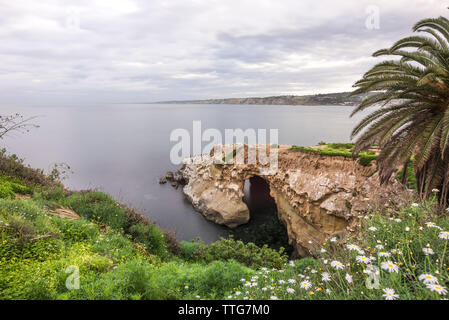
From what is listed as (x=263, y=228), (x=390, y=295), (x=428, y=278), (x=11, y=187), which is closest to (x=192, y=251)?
(x=11, y=187)

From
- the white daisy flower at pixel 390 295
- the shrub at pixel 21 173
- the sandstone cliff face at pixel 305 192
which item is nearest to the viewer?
the white daisy flower at pixel 390 295

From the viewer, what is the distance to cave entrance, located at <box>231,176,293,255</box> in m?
24.6

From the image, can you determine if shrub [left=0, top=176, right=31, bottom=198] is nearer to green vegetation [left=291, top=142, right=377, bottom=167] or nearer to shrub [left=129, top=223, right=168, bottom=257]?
shrub [left=129, top=223, right=168, bottom=257]

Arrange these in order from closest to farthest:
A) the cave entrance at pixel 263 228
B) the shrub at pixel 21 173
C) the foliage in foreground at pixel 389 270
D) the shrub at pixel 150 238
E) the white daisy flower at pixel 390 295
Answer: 1. the white daisy flower at pixel 390 295
2. the foliage in foreground at pixel 389 270
3. the shrub at pixel 150 238
4. the shrub at pixel 21 173
5. the cave entrance at pixel 263 228

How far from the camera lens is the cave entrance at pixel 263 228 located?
80.7 feet

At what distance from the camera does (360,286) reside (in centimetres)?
350

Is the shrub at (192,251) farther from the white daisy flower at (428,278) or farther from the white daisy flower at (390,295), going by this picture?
the white daisy flower at (428,278)

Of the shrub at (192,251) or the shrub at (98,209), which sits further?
the shrub at (192,251)

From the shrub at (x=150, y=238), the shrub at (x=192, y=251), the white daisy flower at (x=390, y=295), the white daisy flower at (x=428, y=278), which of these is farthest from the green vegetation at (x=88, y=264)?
the white daisy flower at (x=428, y=278)

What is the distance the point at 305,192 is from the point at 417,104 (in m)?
11.5

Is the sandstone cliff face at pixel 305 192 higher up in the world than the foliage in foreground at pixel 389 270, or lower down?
lower down

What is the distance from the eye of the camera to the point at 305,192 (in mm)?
19625

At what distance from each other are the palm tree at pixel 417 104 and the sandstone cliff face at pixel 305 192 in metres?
2.72

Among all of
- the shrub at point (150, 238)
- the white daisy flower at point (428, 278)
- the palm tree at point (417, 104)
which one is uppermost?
the palm tree at point (417, 104)
